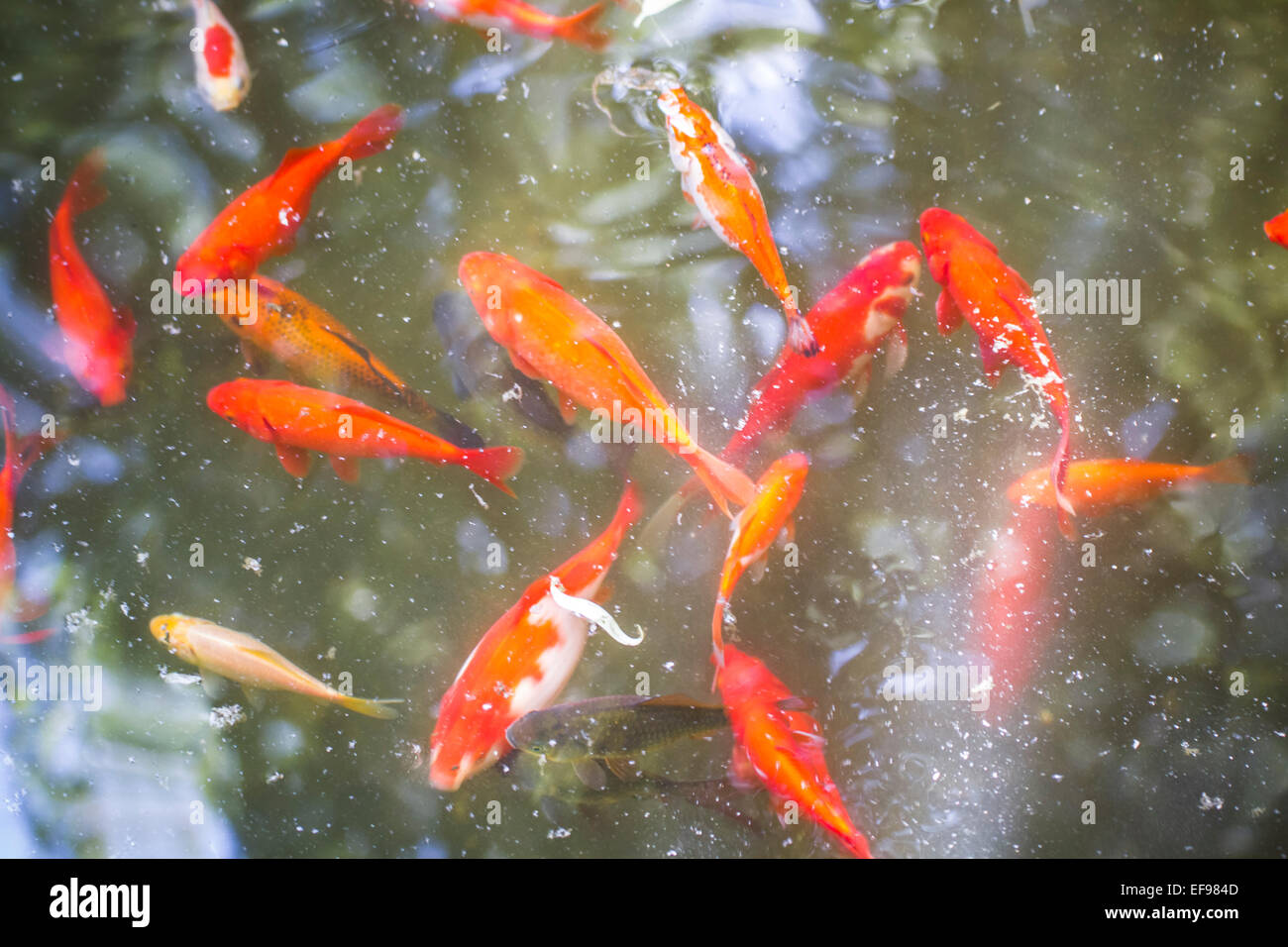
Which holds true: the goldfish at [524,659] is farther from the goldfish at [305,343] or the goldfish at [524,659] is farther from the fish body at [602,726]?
the goldfish at [305,343]

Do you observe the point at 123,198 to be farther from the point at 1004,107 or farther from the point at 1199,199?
the point at 1199,199

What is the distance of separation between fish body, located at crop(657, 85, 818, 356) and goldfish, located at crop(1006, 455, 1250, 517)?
51 centimetres

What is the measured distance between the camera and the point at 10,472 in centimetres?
161

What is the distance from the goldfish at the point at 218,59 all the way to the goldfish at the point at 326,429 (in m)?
0.55

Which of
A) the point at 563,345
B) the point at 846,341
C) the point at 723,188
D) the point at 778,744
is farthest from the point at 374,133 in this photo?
the point at 778,744

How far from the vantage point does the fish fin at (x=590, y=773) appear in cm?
150

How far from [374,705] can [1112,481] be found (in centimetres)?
153

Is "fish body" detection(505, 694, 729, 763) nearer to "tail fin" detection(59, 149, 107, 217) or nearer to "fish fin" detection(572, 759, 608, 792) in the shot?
"fish fin" detection(572, 759, 608, 792)

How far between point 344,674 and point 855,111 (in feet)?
4.92

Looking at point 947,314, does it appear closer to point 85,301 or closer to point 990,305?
point 990,305

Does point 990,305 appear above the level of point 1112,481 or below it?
above

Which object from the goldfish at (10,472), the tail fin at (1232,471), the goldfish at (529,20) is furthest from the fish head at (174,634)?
the tail fin at (1232,471)

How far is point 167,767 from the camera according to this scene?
1.70 m
